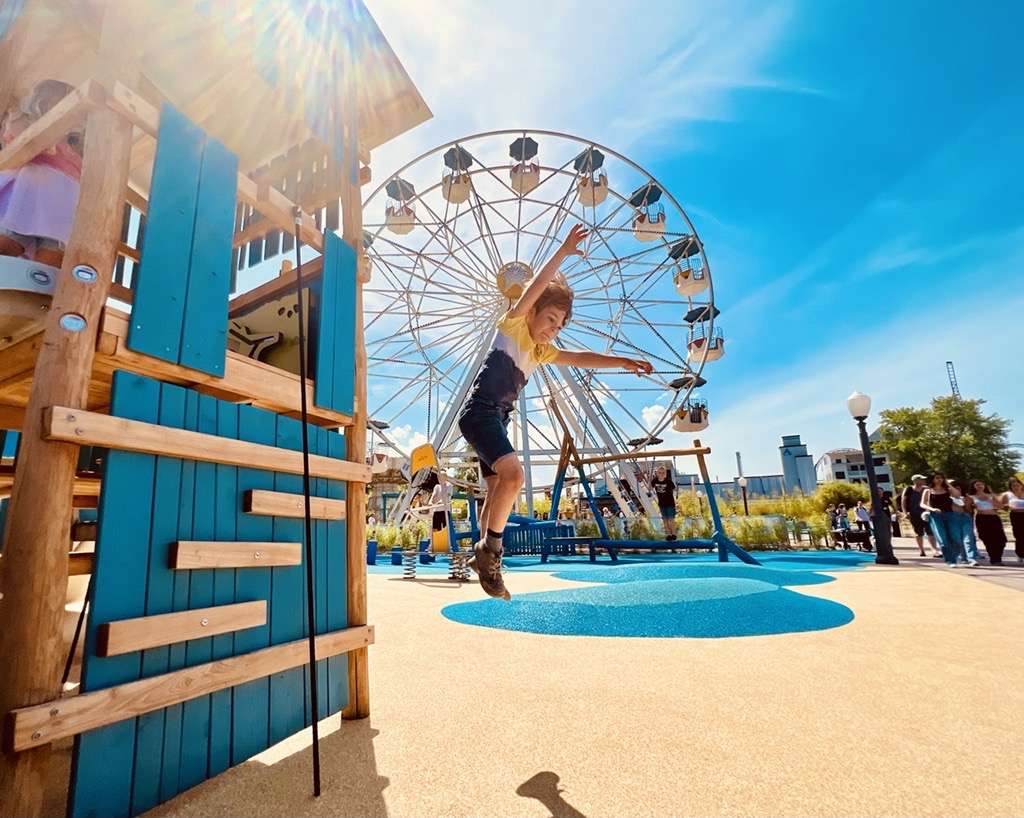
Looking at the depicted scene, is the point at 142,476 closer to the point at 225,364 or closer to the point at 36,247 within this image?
the point at 225,364

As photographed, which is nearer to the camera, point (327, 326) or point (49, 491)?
point (49, 491)

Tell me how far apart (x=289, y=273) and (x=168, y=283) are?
44.6 inches

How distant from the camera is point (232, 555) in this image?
2.20 m

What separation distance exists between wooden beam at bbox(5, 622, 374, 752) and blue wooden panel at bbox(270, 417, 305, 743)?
69 millimetres

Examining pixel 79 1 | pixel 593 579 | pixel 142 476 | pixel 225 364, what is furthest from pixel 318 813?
pixel 593 579

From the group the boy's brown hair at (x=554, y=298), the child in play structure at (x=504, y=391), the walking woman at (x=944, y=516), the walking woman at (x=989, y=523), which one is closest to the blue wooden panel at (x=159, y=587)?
the child in play structure at (x=504, y=391)

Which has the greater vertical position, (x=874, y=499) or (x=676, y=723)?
(x=874, y=499)

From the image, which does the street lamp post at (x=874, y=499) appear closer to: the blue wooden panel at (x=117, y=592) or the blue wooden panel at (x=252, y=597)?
the blue wooden panel at (x=252, y=597)

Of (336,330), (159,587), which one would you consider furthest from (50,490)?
(336,330)

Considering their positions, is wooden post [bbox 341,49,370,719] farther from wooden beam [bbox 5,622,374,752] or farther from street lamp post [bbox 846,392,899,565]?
street lamp post [bbox 846,392,899,565]

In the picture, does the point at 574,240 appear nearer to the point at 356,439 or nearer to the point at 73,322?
the point at 356,439

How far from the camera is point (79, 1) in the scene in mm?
2455

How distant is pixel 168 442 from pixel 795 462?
9384 cm

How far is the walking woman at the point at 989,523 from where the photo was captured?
977 centimetres
